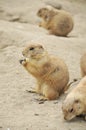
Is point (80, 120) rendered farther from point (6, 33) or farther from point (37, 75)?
point (6, 33)

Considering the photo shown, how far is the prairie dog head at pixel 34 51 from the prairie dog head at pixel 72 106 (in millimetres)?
1096

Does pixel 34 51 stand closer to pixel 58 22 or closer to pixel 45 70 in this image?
pixel 45 70

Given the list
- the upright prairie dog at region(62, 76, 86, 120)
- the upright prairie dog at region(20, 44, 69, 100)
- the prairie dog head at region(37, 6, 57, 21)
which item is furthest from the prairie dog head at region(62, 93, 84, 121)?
the prairie dog head at region(37, 6, 57, 21)

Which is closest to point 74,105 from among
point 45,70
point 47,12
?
point 45,70

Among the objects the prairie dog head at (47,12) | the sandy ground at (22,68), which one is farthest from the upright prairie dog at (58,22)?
the sandy ground at (22,68)

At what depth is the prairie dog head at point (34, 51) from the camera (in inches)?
299

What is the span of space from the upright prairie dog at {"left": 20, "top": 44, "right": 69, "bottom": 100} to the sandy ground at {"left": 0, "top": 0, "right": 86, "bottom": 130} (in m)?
0.21

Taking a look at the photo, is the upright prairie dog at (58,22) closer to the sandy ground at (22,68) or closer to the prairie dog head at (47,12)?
the prairie dog head at (47,12)

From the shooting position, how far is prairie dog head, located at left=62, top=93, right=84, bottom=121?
6668mm

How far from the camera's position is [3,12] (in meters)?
15.5

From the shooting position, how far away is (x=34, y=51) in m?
7.62

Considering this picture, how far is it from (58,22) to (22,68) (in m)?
3.80

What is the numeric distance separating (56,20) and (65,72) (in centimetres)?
548

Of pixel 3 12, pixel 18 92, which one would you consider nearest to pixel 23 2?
pixel 3 12
